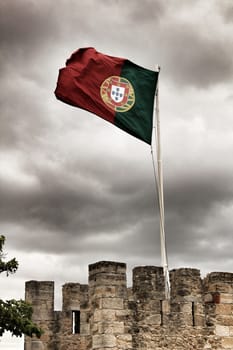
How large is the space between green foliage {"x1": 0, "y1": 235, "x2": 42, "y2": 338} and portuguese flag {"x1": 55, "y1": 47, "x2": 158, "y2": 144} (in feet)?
14.8

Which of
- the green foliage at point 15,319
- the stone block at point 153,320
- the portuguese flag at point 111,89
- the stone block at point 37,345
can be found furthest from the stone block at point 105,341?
the stone block at point 37,345

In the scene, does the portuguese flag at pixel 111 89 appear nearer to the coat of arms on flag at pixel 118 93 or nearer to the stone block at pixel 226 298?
the coat of arms on flag at pixel 118 93

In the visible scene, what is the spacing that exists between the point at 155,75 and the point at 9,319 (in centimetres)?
739

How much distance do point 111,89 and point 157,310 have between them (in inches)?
228

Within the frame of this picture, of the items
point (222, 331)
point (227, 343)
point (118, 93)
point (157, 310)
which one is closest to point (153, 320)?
point (157, 310)

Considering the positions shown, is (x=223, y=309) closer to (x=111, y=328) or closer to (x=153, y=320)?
(x=153, y=320)

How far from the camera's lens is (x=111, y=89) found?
20234 mm

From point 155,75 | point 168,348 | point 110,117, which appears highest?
point 155,75

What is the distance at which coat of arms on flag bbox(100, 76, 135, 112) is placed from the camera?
65.6 feet

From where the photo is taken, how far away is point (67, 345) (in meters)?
25.0

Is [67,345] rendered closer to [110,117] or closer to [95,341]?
[95,341]

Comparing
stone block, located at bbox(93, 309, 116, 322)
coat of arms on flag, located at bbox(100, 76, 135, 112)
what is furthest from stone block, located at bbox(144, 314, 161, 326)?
coat of arms on flag, located at bbox(100, 76, 135, 112)

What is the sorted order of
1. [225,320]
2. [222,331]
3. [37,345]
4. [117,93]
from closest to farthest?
[222,331] → [225,320] → [117,93] → [37,345]

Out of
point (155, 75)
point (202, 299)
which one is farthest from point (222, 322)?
point (155, 75)
